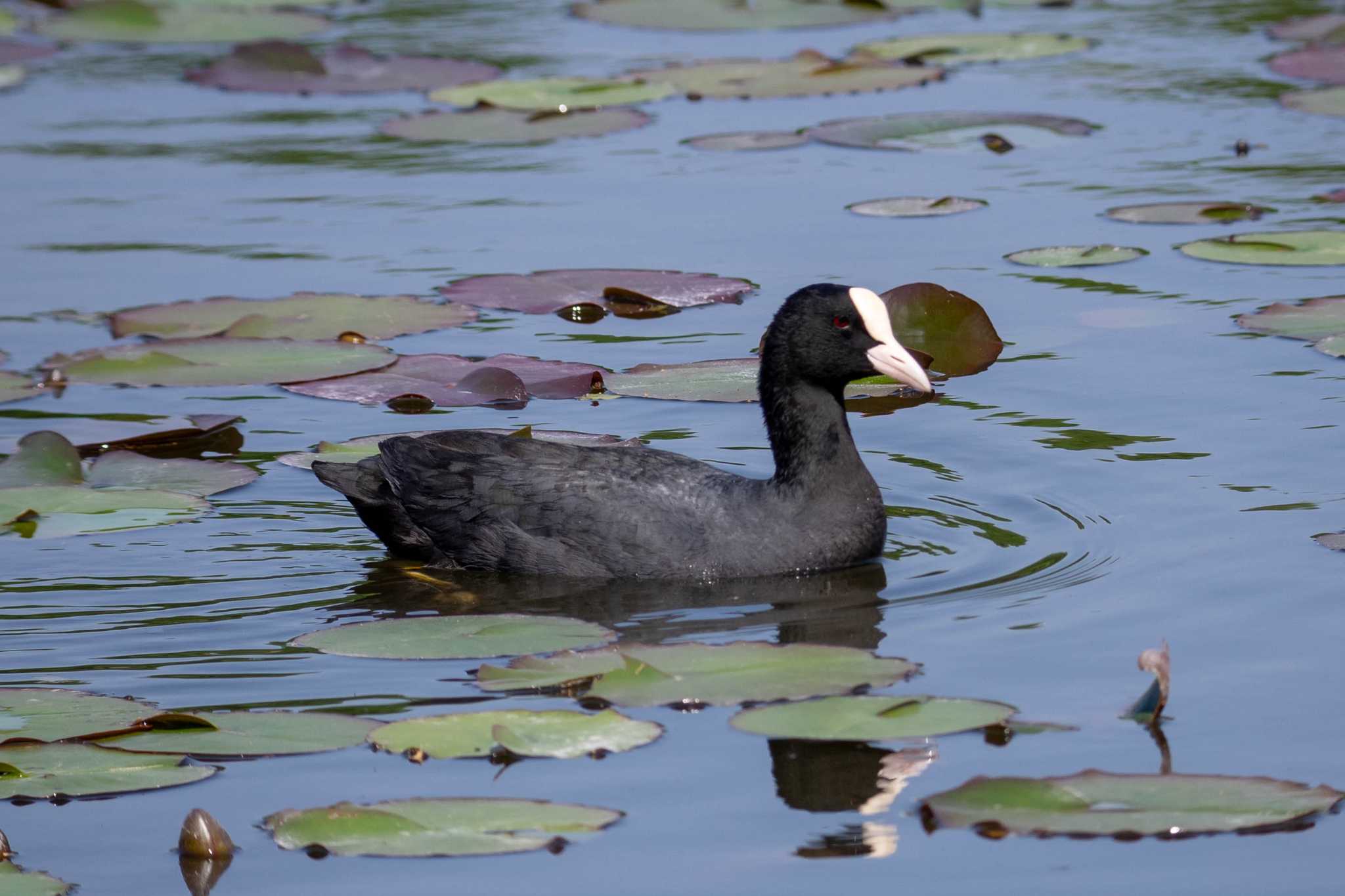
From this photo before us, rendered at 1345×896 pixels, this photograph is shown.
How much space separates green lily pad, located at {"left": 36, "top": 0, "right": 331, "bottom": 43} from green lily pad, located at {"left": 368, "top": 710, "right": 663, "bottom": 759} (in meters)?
11.5

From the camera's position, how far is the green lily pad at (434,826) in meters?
4.28

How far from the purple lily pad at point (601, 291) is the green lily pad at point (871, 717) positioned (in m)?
4.38

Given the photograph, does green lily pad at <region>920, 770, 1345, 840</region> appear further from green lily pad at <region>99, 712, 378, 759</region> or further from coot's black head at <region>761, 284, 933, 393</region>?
coot's black head at <region>761, 284, 933, 393</region>

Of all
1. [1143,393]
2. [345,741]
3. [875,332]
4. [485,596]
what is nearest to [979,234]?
[1143,393]

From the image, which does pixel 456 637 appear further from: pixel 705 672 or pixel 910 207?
pixel 910 207

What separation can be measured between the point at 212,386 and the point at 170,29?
8.04 metres

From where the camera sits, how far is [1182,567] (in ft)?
20.5

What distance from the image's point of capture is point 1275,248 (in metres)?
9.33

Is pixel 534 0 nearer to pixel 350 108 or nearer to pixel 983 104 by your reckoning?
pixel 350 108

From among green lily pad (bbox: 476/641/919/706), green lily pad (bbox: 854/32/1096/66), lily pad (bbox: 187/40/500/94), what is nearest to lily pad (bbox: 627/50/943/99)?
green lily pad (bbox: 854/32/1096/66)

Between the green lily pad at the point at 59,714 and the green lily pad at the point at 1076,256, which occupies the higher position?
the green lily pad at the point at 1076,256

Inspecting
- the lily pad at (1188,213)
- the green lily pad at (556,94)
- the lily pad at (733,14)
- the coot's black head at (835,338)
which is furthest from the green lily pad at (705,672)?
the lily pad at (733,14)

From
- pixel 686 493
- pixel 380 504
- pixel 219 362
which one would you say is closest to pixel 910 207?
pixel 219 362

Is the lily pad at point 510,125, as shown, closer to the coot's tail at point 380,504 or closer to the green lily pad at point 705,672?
the coot's tail at point 380,504
